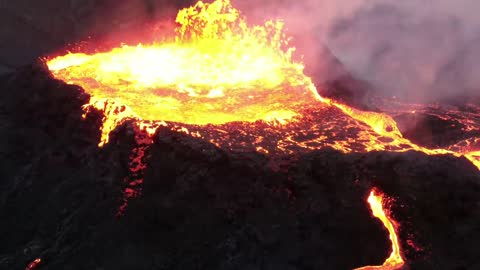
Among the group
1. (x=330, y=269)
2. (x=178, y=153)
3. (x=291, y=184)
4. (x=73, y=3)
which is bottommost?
(x=330, y=269)

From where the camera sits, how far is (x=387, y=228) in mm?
3156

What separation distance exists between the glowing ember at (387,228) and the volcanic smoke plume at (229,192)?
10 millimetres

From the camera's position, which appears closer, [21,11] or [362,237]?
[362,237]

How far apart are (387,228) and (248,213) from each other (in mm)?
1069

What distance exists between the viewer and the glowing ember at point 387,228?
2982 millimetres

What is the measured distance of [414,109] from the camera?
7152 mm

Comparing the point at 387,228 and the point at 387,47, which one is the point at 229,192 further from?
the point at 387,47

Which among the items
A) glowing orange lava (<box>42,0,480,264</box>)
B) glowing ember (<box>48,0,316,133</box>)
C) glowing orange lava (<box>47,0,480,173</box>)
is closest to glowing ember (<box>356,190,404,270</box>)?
glowing orange lava (<box>42,0,480,264</box>)

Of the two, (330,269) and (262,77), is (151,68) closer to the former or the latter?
(262,77)

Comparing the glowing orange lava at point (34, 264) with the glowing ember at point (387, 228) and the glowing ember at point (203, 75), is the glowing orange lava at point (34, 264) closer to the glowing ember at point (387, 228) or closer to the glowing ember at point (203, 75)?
the glowing ember at point (203, 75)

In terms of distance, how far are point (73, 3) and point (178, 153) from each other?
22.9 ft

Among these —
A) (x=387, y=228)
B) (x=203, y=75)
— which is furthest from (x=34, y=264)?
(x=203, y=75)

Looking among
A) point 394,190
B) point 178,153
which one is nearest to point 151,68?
point 178,153

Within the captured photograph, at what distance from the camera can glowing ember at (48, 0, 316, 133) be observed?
442 cm
